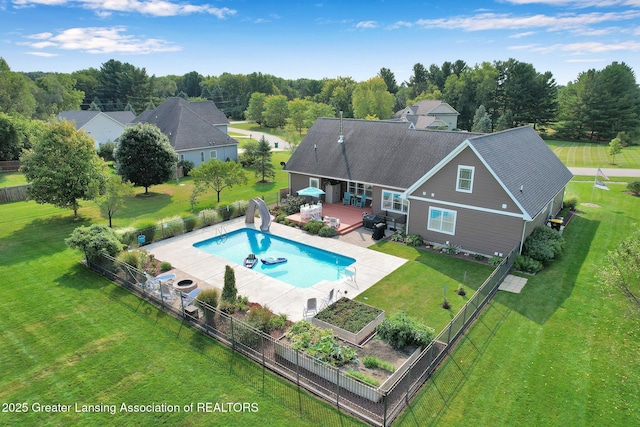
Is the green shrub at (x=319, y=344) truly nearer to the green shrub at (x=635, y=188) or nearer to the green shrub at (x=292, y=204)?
the green shrub at (x=292, y=204)

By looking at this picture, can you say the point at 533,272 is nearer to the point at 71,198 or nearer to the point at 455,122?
the point at 71,198

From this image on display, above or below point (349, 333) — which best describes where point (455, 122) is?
above

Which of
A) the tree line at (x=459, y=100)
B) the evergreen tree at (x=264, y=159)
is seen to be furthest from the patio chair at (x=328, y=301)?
the tree line at (x=459, y=100)

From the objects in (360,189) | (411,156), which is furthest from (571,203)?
(360,189)

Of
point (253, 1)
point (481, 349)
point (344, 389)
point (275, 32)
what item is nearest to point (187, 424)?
point (344, 389)

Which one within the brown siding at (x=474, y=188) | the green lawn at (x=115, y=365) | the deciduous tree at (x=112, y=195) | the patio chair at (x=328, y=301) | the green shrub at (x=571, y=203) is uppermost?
the brown siding at (x=474, y=188)

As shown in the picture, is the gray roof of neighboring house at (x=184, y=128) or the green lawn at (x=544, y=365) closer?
the green lawn at (x=544, y=365)
